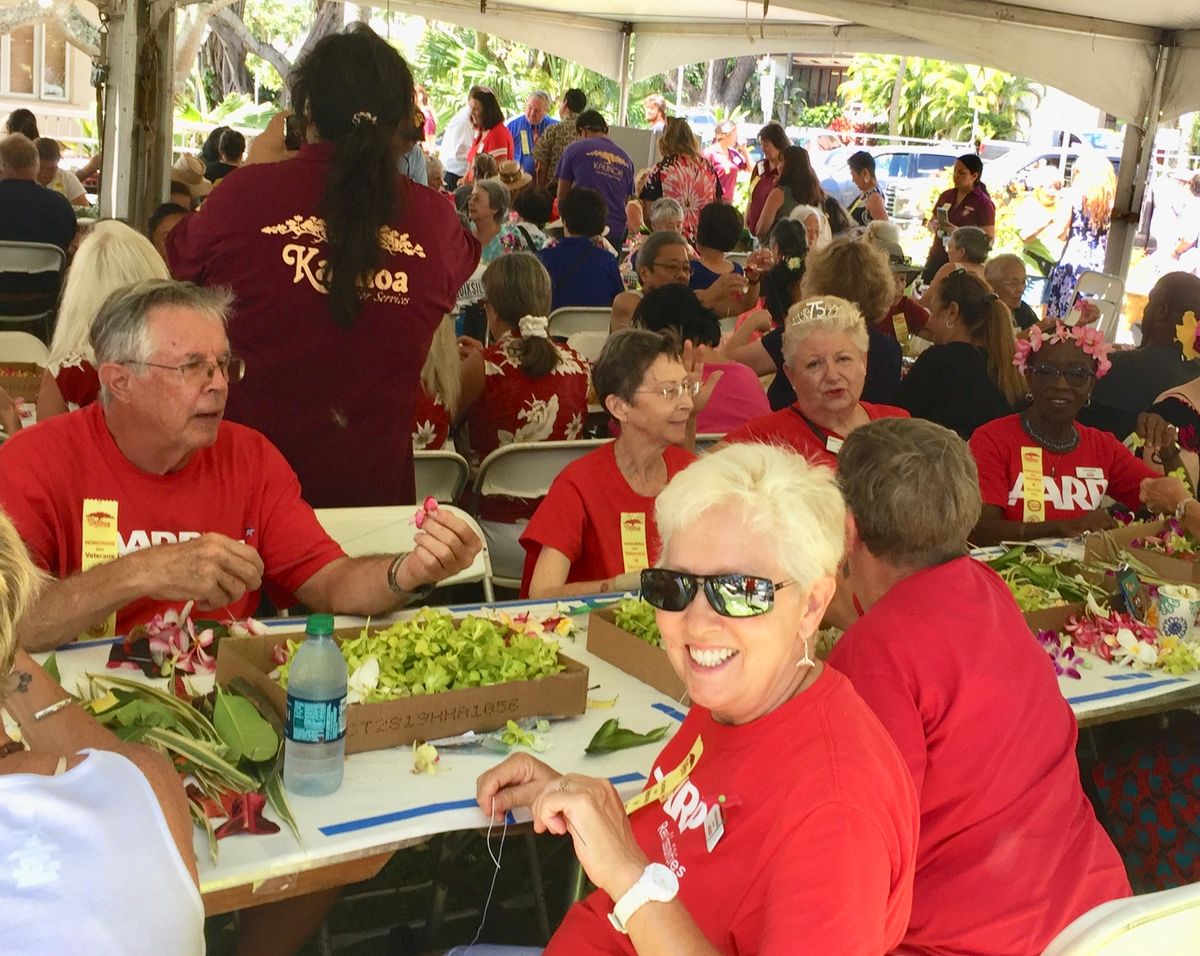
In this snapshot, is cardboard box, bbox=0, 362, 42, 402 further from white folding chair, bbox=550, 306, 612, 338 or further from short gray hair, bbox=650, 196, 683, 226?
short gray hair, bbox=650, 196, 683, 226

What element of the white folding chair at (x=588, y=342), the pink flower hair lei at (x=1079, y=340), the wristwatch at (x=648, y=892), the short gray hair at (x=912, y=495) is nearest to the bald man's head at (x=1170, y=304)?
the pink flower hair lei at (x=1079, y=340)

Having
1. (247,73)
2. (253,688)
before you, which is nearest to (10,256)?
(253,688)

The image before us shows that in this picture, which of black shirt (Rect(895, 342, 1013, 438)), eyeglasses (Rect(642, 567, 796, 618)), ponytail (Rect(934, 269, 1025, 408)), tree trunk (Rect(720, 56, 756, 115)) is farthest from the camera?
tree trunk (Rect(720, 56, 756, 115))

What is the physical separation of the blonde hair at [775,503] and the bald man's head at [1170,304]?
420cm

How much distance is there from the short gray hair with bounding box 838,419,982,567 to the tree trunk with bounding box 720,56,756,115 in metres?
27.7

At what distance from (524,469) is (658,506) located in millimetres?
2493

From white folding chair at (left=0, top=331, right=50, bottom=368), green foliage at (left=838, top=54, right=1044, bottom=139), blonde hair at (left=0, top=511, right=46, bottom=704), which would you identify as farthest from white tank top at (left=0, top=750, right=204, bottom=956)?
green foliage at (left=838, top=54, right=1044, bottom=139)

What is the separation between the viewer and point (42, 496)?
273 centimetres

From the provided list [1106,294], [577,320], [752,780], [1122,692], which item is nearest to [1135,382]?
[1122,692]

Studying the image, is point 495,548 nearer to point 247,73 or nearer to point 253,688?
point 253,688

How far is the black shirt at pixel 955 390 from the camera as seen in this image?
5004mm

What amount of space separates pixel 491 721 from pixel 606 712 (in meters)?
0.27

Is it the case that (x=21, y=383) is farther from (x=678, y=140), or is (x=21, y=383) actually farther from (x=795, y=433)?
(x=678, y=140)

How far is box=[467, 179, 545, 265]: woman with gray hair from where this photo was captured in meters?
7.60
